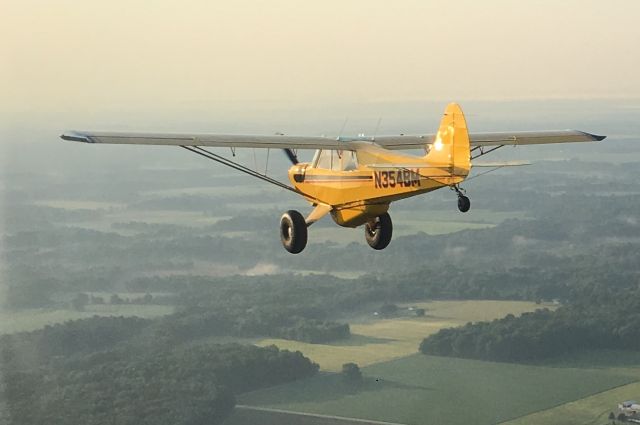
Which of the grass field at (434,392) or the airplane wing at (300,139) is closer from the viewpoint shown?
the airplane wing at (300,139)

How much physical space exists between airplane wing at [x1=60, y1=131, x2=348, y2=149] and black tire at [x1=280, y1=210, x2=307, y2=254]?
7.45 feet

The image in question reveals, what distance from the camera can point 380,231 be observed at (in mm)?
34656

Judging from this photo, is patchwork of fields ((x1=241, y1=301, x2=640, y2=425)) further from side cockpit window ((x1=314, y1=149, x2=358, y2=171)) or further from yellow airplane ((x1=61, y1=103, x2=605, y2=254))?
side cockpit window ((x1=314, y1=149, x2=358, y2=171))

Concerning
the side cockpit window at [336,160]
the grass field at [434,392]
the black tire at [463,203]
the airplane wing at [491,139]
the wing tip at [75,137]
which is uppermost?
the wing tip at [75,137]

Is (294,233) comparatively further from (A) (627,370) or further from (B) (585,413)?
(A) (627,370)

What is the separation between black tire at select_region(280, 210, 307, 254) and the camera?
3450 centimetres

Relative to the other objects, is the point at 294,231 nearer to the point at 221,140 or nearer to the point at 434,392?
the point at 221,140

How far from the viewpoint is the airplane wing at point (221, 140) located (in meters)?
32.2

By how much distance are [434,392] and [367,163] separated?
147 m

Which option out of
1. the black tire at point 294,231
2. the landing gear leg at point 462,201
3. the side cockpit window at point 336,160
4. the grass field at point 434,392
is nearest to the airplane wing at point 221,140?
the side cockpit window at point 336,160

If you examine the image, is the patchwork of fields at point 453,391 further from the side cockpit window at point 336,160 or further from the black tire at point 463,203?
the black tire at point 463,203

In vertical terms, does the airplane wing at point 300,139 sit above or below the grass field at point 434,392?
above

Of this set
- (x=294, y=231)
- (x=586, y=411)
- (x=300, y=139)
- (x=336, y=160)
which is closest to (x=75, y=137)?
(x=300, y=139)

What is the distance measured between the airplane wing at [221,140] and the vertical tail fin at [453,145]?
12.6 ft
